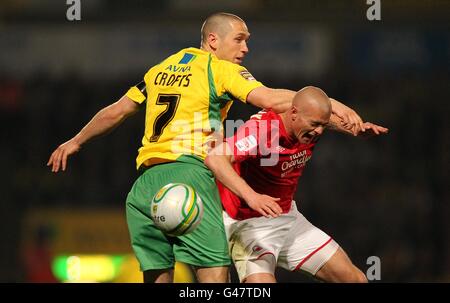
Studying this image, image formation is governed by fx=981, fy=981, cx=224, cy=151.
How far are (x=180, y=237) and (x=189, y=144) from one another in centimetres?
61

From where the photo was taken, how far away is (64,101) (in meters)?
15.7

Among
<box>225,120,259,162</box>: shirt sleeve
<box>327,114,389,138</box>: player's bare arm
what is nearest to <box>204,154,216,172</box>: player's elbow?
<box>225,120,259,162</box>: shirt sleeve

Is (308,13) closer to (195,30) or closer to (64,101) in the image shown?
(195,30)

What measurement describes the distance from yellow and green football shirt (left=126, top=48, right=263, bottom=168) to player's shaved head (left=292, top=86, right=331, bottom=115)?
0.28 metres

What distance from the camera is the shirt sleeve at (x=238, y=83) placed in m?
6.38

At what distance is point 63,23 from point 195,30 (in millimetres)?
2122

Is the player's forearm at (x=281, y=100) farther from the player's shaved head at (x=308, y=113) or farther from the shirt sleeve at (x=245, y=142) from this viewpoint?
the shirt sleeve at (x=245, y=142)

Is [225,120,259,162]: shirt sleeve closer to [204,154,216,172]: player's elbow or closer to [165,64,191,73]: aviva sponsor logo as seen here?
[204,154,216,172]: player's elbow

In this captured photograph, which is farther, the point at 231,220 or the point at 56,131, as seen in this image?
the point at 56,131

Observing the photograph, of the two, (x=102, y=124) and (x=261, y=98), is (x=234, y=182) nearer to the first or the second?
(x=261, y=98)

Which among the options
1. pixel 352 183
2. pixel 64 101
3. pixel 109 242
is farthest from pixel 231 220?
pixel 64 101

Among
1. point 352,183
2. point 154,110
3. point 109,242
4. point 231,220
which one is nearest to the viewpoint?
point 154,110

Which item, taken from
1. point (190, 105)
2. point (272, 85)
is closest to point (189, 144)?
point (190, 105)

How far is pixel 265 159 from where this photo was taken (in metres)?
6.84
